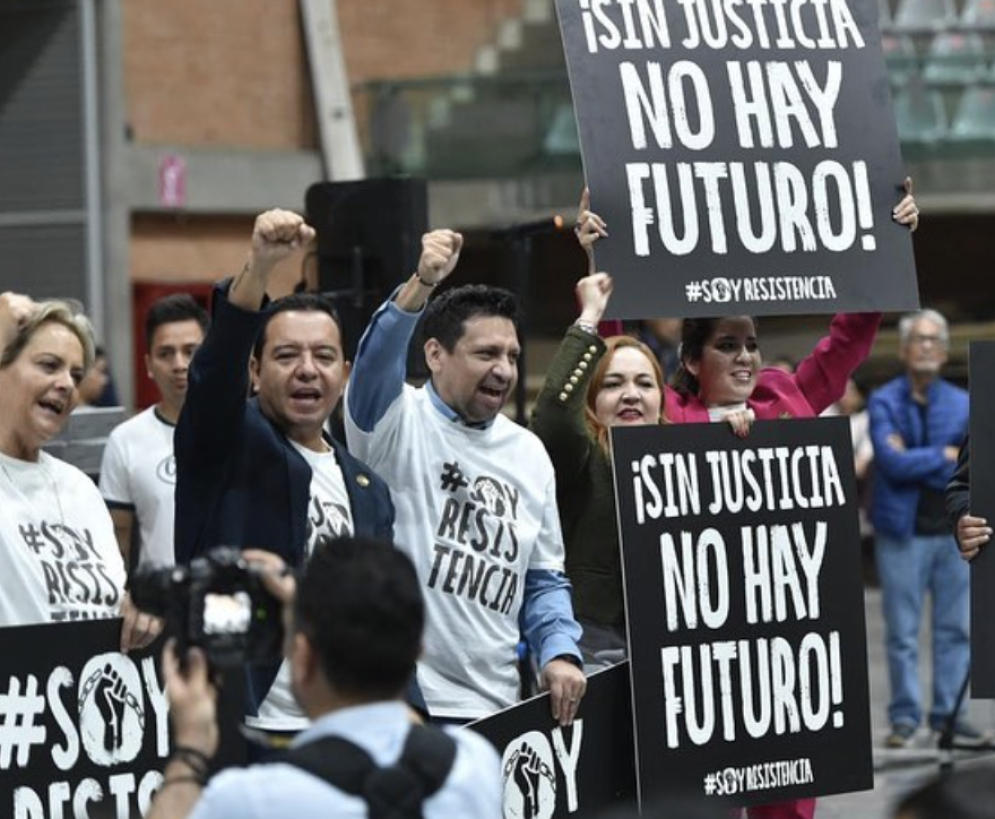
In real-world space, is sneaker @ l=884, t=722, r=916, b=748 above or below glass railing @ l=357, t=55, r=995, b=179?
below

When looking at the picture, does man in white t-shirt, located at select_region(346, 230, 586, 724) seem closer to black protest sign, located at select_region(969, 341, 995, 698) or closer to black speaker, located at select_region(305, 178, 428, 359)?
black protest sign, located at select_region(969, 341, 995, 698)

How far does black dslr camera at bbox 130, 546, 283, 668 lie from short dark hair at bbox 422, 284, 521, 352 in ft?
9.02

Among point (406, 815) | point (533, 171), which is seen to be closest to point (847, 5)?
point (406, 815)

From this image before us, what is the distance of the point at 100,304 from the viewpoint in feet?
68.5

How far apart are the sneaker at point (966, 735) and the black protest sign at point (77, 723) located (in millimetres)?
6582

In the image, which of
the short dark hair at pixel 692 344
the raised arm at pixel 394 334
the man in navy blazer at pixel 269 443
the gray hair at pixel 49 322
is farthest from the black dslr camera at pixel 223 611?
the short dark hair at pixel 692 344

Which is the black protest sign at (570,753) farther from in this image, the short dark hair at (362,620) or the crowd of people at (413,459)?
the short dark hair at (362,620)

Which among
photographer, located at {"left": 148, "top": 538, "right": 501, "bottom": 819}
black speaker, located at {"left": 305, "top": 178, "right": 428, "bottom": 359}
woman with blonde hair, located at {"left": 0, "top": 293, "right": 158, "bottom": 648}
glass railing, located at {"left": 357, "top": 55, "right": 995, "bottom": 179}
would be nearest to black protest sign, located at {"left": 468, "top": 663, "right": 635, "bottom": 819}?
woman with blonde hair, located at {"left": 0, "top": 293, "right": 158, "bottom": 648}

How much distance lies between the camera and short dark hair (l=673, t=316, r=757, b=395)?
771 centimetres

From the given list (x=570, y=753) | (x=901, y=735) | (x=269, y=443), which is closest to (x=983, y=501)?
(x=570, y=753)

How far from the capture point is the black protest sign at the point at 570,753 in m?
6.58

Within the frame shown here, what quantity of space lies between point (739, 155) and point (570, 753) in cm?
176

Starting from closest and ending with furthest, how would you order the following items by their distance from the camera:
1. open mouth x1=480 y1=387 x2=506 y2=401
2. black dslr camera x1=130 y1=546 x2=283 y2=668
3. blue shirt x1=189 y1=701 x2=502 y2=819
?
blue shirt x1=189 y1=701 x2=502 y2=819, black dslr camera x1=130 y1=546 x2=283 y2=668, open mouth x1=480 y1=387 x2=506 y2=401

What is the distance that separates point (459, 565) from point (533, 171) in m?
15.0
